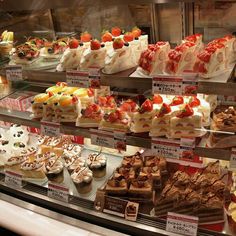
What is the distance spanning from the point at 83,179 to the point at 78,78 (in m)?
0.74

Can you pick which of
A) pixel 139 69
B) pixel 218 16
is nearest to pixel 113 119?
pixel 139 69

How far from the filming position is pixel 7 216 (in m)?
2.33

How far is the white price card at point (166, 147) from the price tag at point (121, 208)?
41 centimetres

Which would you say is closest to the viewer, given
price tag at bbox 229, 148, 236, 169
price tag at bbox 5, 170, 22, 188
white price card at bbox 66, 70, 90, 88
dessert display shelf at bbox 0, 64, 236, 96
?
dessert display shelf at bbox 0, 64, 236, 96

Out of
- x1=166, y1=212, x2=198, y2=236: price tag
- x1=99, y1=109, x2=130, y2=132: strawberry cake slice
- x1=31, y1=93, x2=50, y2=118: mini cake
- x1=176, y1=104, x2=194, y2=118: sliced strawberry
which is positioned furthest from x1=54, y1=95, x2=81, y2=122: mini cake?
x1=166, y1=212, x2=198, y2=236: price tag

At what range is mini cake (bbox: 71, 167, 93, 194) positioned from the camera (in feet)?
7.79

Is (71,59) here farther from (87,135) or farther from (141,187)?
(141,187)

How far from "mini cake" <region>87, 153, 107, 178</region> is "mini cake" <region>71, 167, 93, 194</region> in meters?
0.05

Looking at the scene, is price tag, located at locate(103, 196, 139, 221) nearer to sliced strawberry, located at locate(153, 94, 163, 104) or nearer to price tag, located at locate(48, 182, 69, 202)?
price tag, located at locate(48, 182, 69, 202)

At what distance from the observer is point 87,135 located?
2.20m

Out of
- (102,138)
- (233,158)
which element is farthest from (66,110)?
(233,158)

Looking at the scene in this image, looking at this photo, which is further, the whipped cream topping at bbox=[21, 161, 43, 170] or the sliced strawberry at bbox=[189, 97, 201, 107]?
the whipped cream topping at bbox=[21, 161, 43, 170]

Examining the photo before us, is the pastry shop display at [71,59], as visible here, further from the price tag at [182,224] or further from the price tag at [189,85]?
the price tag at [182,224]

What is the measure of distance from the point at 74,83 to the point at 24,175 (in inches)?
40.2
